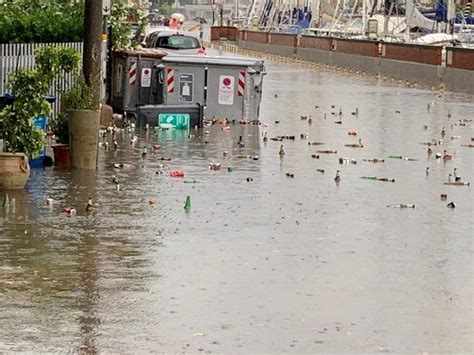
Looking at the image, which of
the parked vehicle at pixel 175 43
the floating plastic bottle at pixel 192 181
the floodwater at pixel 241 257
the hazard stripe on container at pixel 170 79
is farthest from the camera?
the parked vehicle at pixel 175 43

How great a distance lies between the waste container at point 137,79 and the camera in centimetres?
2884

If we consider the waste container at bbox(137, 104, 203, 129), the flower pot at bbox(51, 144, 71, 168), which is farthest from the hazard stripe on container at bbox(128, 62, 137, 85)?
the flower pot at bbox(51, 144, 71, 168)

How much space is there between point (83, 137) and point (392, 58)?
36.8 meters

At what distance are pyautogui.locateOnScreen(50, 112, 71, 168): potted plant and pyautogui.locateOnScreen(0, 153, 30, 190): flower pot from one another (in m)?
2.44

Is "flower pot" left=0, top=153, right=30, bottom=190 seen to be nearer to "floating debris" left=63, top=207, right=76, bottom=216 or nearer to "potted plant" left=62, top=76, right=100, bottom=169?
"floating debris" left=63, top=207, right=76, bottom=216

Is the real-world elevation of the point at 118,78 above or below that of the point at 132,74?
below

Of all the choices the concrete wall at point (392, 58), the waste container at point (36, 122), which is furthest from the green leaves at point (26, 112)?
the concrete wall at point (392, 58)

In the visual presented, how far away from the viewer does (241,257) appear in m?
13.6

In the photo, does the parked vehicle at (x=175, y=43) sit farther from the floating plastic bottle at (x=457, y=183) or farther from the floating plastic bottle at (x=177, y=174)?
the floating plastic bottle at (x=457, y=183)

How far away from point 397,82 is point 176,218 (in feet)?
110

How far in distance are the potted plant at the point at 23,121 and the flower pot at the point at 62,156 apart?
120 cm

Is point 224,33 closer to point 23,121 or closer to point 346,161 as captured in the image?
point 346,161

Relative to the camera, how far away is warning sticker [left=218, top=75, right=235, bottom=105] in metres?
28.3

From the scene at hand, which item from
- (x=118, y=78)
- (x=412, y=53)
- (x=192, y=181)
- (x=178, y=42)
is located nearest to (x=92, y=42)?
(x=192, y=181)
